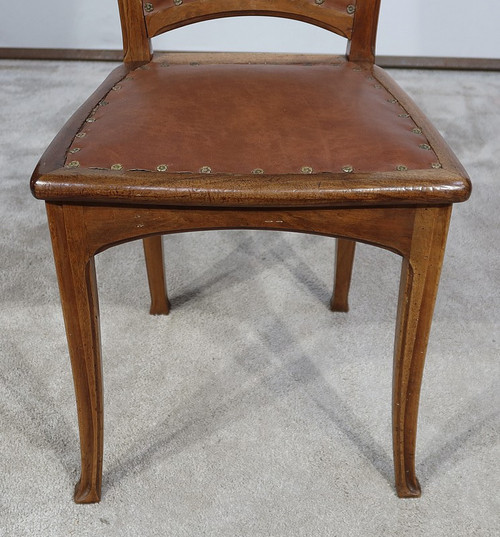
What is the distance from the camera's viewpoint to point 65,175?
733 millimetres

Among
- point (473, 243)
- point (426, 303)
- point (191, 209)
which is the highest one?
point (191, 209)

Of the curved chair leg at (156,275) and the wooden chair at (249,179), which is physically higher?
the wooden chair at (249,179)

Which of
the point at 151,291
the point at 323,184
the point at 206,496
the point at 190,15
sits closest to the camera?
the point at 323,184

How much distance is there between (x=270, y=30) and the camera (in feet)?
7.91

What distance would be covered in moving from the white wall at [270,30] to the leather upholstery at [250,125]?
1.51m

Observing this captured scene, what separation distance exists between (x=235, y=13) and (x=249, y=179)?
0.44 metres

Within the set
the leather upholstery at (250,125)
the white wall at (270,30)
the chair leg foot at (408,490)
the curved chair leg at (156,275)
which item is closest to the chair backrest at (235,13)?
the leather upholstery at (250,125)

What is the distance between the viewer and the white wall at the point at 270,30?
2.36m

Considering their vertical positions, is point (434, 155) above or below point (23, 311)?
above

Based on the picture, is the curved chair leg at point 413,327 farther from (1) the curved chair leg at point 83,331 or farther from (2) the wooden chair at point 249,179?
(1) the curved chair leg at point 83,331

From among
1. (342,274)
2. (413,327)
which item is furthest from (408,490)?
(342,274)

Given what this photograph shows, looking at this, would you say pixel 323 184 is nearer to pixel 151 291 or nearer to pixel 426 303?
pixel 426 303

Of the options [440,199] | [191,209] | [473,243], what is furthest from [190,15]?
[473,243]

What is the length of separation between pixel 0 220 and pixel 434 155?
3.59ft
